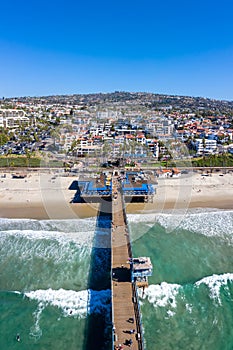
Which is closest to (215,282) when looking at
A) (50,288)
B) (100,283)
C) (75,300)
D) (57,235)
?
Result: (100,283)

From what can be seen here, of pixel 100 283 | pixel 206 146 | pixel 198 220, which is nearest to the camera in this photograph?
pixel 100 283

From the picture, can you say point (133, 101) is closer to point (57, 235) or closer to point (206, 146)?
point (206, 146)

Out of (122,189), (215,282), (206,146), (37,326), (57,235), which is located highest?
(206,146)

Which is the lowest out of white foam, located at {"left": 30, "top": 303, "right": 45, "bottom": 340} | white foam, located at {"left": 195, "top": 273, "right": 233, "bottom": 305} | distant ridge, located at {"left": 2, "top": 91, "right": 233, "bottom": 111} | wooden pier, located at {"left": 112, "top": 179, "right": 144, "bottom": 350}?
white foam, located at {"left": 30, "top": 303, "right": 45, "bottom": 340}

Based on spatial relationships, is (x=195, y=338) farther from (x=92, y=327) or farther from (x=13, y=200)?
(x=13, y=200)

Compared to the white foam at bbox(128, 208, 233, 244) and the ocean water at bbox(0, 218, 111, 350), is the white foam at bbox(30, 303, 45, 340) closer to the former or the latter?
the ocean water at bbox(0, 218, 111, 350)

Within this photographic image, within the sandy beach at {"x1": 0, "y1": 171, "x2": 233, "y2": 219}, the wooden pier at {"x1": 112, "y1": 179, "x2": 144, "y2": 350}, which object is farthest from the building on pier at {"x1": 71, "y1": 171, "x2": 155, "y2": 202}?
the wooden pier at {"x1": 112, "y1": 179, "x2": 144, "y2": 350}

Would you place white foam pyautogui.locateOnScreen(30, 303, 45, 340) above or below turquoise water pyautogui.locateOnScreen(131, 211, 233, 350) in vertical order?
below
